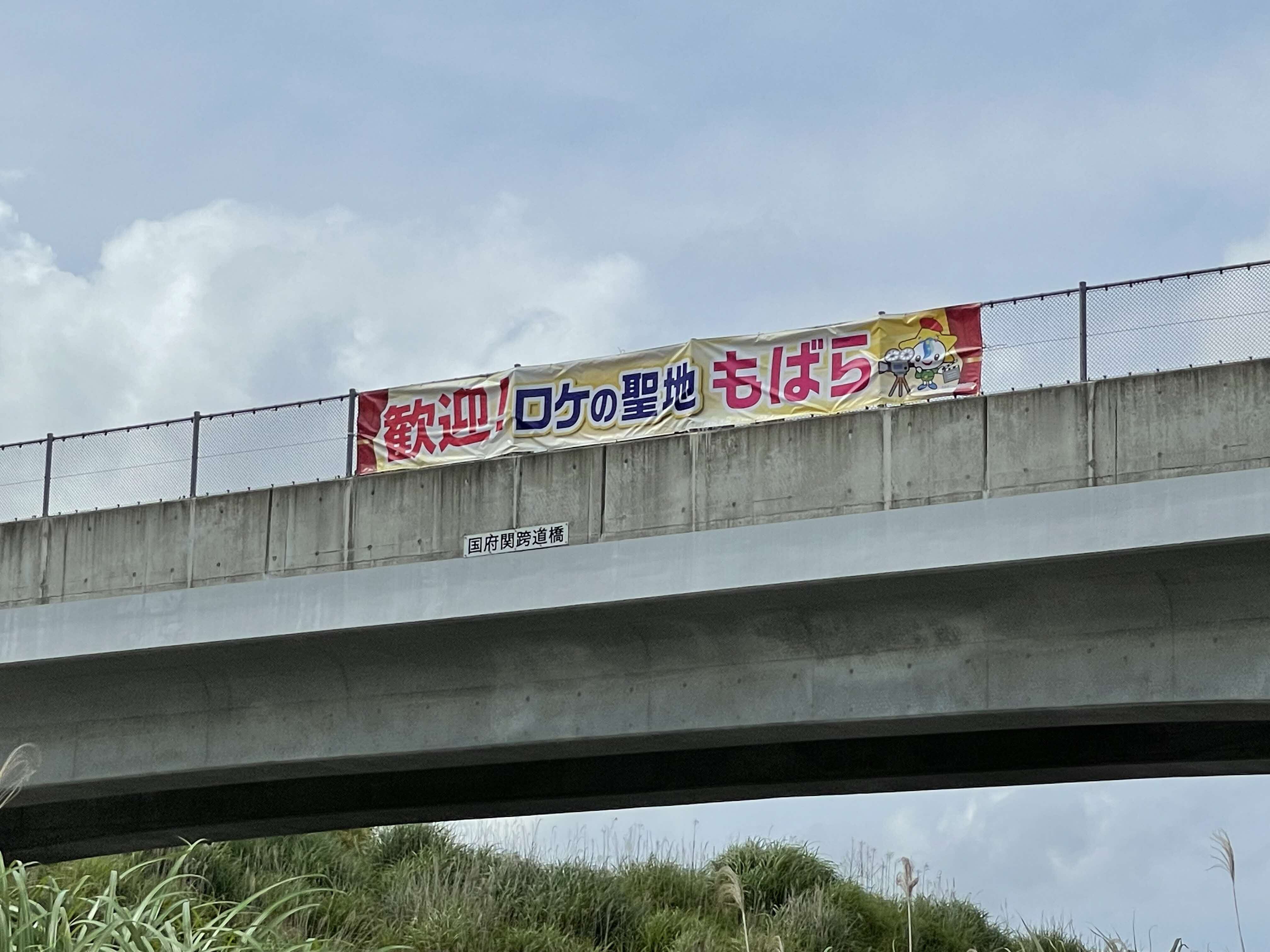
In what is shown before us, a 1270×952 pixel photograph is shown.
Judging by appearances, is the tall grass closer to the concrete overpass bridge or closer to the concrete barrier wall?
the concrete overpass bridge

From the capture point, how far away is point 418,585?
53.4 ft

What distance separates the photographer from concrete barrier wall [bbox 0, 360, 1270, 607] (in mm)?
13922

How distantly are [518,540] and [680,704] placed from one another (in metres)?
2.22

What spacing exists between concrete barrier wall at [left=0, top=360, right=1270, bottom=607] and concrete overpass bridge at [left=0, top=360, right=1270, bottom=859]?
0.10 ft

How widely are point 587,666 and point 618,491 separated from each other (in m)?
1.85

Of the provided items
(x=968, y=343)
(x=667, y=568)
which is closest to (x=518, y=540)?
(x=667, y=568)

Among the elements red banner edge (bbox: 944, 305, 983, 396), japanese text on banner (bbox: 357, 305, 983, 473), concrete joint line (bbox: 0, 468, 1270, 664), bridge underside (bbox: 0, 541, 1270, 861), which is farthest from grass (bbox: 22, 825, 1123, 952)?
red banner edge (bbox: 944, 305, 983, 396)

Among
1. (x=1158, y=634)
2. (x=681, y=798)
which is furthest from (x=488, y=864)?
(x=1158, y=634)

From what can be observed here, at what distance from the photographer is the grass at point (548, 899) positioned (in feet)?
76.5

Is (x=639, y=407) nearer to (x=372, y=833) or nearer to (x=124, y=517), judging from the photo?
(x=124, y=517)

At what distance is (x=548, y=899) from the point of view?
25.2m

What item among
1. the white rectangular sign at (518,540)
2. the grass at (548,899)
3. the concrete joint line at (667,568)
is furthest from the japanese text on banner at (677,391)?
the grass at (548,899)

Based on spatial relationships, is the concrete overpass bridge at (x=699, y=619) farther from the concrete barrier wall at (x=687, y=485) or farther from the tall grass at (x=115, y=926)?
the tall grass at (x=115, y=926)

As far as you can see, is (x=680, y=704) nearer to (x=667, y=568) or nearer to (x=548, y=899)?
(x=667, y=568)
